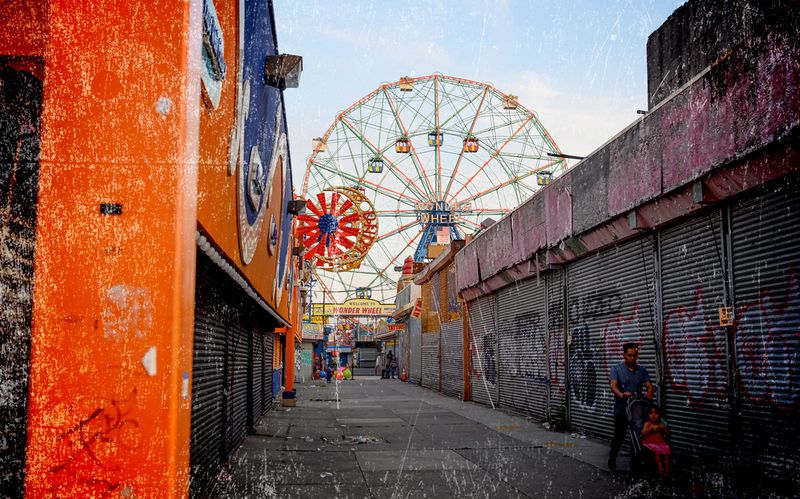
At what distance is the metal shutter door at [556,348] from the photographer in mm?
12784

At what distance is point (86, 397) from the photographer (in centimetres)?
382

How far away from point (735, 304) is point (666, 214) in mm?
1687

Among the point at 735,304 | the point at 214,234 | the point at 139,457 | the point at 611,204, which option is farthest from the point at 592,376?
the point at 139,457

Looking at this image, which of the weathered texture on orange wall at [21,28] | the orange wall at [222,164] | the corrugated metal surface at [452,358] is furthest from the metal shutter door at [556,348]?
the weathered texture on orange wall at [21,28]

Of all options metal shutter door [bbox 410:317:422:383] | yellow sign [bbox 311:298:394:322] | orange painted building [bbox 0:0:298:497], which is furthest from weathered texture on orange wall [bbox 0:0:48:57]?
yellow sign [bbox 311:298:394:322]

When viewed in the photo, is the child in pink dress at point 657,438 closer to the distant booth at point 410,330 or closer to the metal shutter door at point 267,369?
the metal shutter door at point 267,369

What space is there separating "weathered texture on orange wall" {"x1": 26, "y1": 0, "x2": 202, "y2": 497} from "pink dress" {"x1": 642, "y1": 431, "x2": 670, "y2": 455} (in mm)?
5158

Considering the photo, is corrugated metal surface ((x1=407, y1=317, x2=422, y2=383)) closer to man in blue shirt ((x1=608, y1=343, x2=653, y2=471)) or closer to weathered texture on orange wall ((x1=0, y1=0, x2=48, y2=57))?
man in blue shirt ((x1=608, y1=343, x2=653, y2=471))

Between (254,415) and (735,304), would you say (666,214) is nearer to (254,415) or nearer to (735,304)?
(735,304)

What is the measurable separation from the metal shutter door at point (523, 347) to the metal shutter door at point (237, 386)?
6.09 m

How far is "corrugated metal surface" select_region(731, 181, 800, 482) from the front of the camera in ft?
21.6

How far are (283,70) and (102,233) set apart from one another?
5096 mm

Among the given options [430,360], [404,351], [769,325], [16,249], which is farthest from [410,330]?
[16,249]

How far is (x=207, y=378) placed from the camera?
723 centimetres
